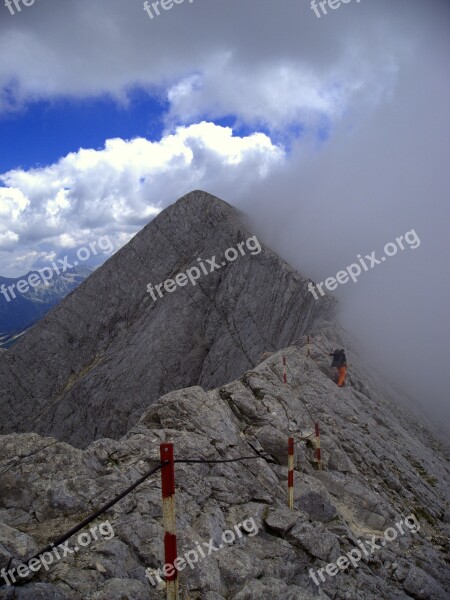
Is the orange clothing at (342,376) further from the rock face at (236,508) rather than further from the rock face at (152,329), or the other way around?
the rock face at (152,329)

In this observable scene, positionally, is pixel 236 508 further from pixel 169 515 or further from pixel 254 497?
pixel 169 515

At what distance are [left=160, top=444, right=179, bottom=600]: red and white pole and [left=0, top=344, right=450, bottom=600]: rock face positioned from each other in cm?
68

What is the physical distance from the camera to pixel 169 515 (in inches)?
238

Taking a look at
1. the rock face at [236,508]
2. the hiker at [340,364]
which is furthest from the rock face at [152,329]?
the rock face at [236,508]

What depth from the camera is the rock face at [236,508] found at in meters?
7.14

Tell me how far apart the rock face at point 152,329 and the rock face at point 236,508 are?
21259mm

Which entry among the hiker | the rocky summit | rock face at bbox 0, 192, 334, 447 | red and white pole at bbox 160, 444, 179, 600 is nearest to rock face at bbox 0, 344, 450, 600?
the rocky summit

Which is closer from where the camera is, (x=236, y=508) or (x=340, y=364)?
(x=236, y=508)

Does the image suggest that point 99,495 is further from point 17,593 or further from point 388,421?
point 388,421

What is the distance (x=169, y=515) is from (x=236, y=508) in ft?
13.8

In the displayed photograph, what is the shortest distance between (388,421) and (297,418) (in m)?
7.57

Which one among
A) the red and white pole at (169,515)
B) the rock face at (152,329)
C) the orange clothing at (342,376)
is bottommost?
Result: the orange clothing at (342,376)

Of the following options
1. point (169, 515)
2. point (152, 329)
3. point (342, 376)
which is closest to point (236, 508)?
point (169, 515)

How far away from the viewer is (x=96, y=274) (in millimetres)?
55062
